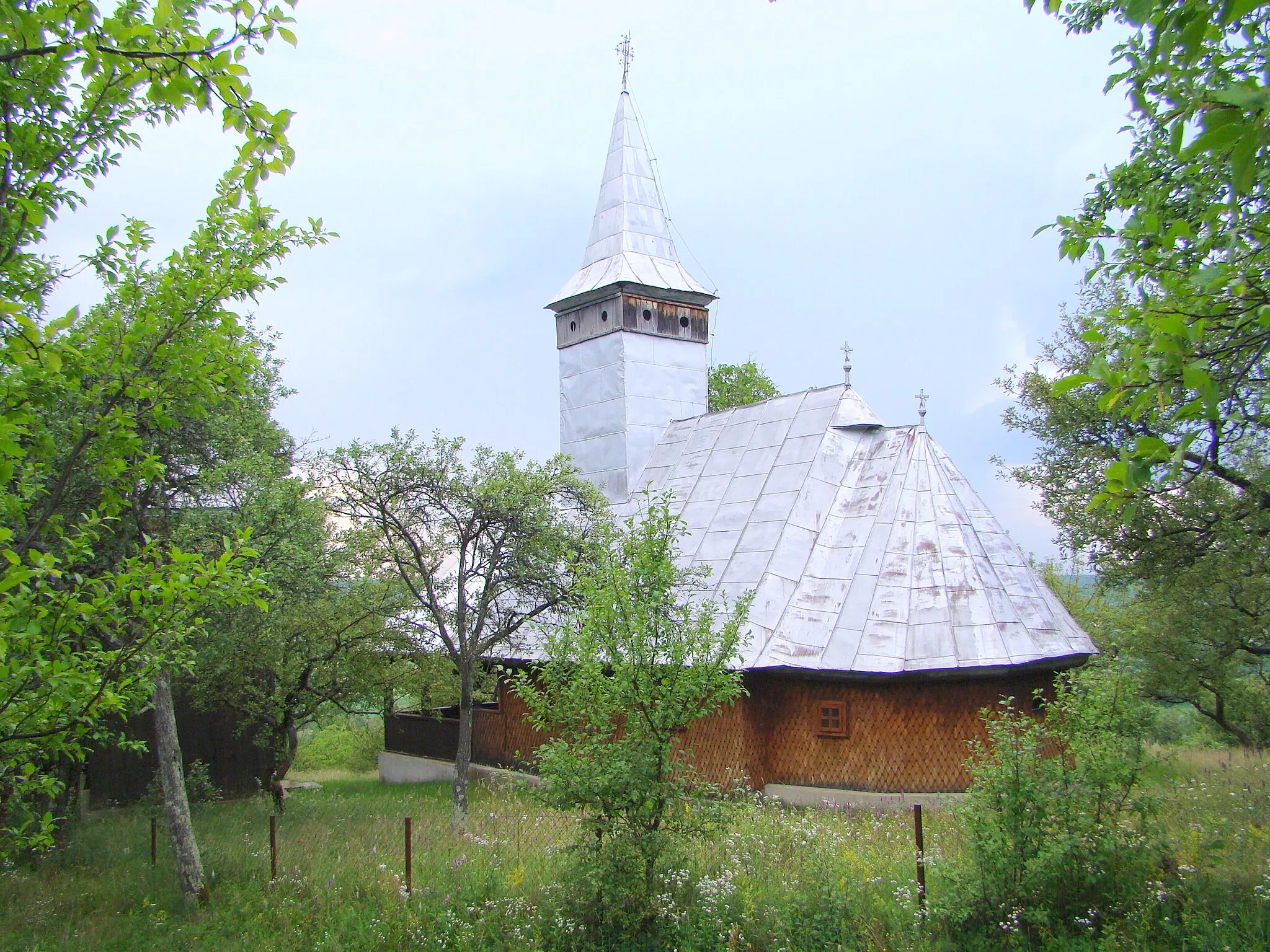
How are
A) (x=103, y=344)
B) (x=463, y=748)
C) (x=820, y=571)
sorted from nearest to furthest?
(x=103, y=344)
(x=463, y=748)
(x=820, y=571)

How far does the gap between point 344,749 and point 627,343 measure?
16976 millimetres

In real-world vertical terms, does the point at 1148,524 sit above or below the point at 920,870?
above

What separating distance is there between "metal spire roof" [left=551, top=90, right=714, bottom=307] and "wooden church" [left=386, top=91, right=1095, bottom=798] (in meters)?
0.25

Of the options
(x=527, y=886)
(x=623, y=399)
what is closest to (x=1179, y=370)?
(x=527, y=886)

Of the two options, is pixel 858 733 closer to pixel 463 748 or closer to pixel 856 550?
pixel 856 550

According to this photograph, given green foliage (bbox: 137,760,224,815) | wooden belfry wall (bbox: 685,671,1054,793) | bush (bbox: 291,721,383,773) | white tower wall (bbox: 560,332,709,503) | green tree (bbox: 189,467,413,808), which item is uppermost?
white tower wall (bbox: 560,332,709,503)

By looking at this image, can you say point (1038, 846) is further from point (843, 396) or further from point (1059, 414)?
point (843, 396)

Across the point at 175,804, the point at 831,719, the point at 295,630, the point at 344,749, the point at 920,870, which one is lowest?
the point at 344,749

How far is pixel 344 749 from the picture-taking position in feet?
103

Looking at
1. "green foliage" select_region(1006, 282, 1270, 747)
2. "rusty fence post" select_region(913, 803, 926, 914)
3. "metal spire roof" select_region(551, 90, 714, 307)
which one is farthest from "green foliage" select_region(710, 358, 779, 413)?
"rusty fence post" select_region(913, 803, 926, 914)

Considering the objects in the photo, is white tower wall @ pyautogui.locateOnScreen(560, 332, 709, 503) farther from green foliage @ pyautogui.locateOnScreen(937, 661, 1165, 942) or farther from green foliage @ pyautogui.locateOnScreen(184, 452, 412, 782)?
green foliage @ pyautogui.locateOnScreen(937, 661, 1165, 942)

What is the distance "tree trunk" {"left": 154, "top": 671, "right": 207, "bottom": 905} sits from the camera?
11.0 metres

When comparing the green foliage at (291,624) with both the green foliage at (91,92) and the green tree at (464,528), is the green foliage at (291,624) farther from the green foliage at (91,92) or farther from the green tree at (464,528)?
the green foliage at (91,92)

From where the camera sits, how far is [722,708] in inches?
621
